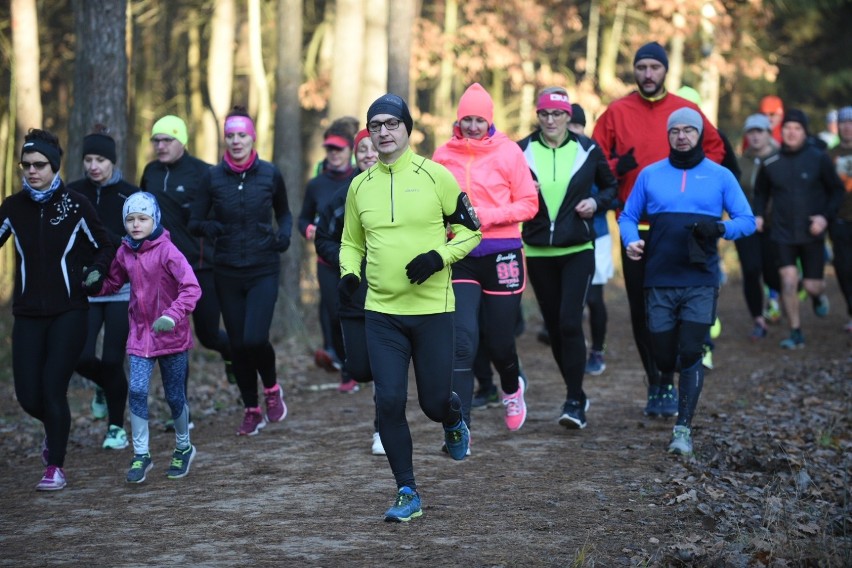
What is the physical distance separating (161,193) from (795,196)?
24.9 ft

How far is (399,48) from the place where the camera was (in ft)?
54.0

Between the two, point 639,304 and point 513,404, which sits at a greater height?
point 639,304

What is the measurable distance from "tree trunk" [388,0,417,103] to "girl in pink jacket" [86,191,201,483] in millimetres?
8447

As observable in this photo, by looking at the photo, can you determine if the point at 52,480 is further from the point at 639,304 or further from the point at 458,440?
the point at 639,304

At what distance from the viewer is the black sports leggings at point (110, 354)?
9188 millimetres

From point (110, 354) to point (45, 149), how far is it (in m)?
1.77

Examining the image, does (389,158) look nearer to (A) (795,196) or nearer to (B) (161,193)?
(B) (161,193)

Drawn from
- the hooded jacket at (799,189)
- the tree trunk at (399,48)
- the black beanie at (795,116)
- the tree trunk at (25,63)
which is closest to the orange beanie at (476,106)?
the black beanie at (795,116)

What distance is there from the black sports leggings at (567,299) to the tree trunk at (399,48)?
740cm

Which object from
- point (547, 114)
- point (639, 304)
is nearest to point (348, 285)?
point (547, 114)

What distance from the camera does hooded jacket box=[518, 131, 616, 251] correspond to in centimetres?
906

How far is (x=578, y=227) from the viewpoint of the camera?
29.7ft

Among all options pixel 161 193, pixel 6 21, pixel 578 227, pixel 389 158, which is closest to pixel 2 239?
pixel 161 193

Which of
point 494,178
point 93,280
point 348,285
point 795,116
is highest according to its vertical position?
point 795,116
